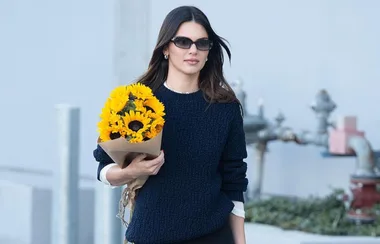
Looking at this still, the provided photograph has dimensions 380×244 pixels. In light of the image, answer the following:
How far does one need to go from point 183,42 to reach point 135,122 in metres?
0.33

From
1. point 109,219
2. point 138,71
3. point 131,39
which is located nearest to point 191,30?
point 109,219

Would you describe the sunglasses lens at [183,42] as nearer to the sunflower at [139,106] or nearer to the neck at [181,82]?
the neck at [181,82]

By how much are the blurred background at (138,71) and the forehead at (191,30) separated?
2125 millimetres

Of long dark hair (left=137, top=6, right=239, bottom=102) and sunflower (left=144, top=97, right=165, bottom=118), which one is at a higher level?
long dark hair (left=137, top=6, right=239, bottom=102)

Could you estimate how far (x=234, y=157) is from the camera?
2.81m

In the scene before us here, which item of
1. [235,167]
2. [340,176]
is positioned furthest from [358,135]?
[235,167]

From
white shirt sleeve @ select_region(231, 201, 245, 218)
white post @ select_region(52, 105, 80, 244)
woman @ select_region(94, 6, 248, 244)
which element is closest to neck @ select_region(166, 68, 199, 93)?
woman @ select_region(94, 6, 248, 244)

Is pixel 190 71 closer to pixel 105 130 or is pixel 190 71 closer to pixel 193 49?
pixel 193 49

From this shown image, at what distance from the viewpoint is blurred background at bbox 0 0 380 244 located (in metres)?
5.47

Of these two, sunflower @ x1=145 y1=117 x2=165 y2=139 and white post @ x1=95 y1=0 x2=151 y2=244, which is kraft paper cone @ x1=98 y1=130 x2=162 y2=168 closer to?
sunflower @ x1=145 y1=117 x2=165 y2=139

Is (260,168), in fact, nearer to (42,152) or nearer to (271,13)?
(271,13)

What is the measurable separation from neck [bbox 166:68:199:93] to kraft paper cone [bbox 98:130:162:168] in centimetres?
29

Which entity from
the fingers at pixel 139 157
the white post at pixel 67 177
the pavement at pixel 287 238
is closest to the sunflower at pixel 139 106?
the fingers at pixel 139 157

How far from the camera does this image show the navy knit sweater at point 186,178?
2691mm
